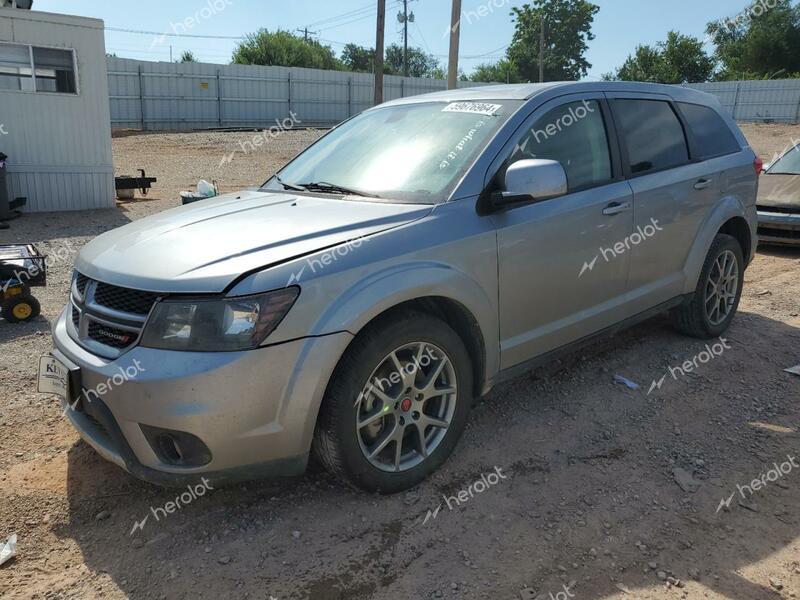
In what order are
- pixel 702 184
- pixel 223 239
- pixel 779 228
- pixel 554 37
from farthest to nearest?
pixel 554 37
pixel 779 228
pixel 702 184
pixel 223 239

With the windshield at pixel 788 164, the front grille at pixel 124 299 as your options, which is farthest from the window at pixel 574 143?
the windshield at pixel 788 164

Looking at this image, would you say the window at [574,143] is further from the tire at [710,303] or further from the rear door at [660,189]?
the tire at [710,303]

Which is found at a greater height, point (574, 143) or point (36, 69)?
point (36, 69)

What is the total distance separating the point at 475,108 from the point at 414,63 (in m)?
91.3

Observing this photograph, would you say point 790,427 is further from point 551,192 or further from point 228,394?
point 228,394

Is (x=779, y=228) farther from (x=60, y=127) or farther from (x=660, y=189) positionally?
(x=60, y=127)

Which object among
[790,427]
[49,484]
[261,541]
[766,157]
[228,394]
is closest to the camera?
[228,394]

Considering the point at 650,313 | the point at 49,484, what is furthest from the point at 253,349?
the point at 650,313

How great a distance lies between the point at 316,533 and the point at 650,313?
2759 mm

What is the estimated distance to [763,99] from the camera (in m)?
36.0

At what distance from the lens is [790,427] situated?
12.5 feet

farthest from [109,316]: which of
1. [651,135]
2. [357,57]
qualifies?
[357,57]

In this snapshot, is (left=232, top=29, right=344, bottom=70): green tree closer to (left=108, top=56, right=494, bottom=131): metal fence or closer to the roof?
(left=108, top=56, right=494, bottom=131): metal fence

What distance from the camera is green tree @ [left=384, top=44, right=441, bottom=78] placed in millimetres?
78188
